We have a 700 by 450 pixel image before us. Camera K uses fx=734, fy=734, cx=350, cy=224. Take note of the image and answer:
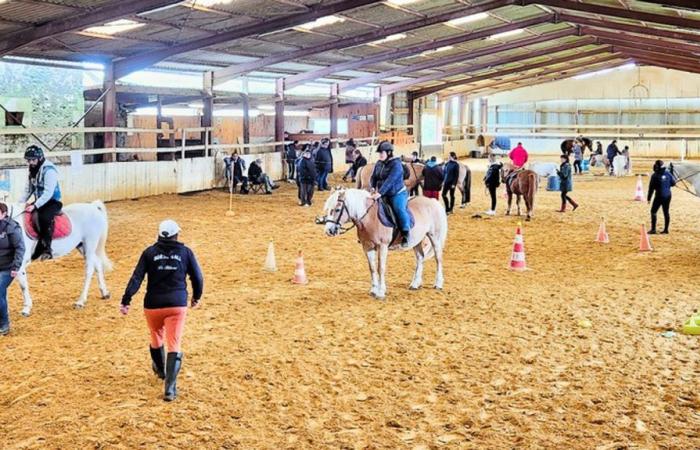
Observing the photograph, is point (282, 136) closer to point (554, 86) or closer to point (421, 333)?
point (421, 333)

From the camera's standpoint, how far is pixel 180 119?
26.0 meters

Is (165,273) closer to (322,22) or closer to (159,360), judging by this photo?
(159,360)

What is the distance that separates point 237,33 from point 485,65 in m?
18.0

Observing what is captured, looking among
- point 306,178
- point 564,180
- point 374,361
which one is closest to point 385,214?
point 374,361

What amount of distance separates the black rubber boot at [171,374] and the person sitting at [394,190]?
3774mm

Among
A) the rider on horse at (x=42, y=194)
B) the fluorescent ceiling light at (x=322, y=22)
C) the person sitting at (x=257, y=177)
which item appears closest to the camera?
the rider on horse at (x=42, y=194)

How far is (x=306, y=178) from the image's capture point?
17906 millimetres

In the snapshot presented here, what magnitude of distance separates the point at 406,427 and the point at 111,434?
1910mm

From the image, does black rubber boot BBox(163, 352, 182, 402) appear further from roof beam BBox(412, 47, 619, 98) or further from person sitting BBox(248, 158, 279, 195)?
roof beam BBox(412, 47, 619, 98)

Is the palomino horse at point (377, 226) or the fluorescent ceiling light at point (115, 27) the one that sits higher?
the fluorescent ceiling light at point (115, 27)

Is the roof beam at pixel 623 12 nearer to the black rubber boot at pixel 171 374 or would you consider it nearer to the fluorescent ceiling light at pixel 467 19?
the fluorescent ceiling light at pixel 467 19

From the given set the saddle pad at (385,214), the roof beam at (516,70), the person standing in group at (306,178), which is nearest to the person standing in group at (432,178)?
the person standing in group at (306,178)

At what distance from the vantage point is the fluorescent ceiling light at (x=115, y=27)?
15.4 meters

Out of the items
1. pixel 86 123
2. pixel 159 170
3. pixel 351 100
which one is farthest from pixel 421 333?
pixel 351 100
